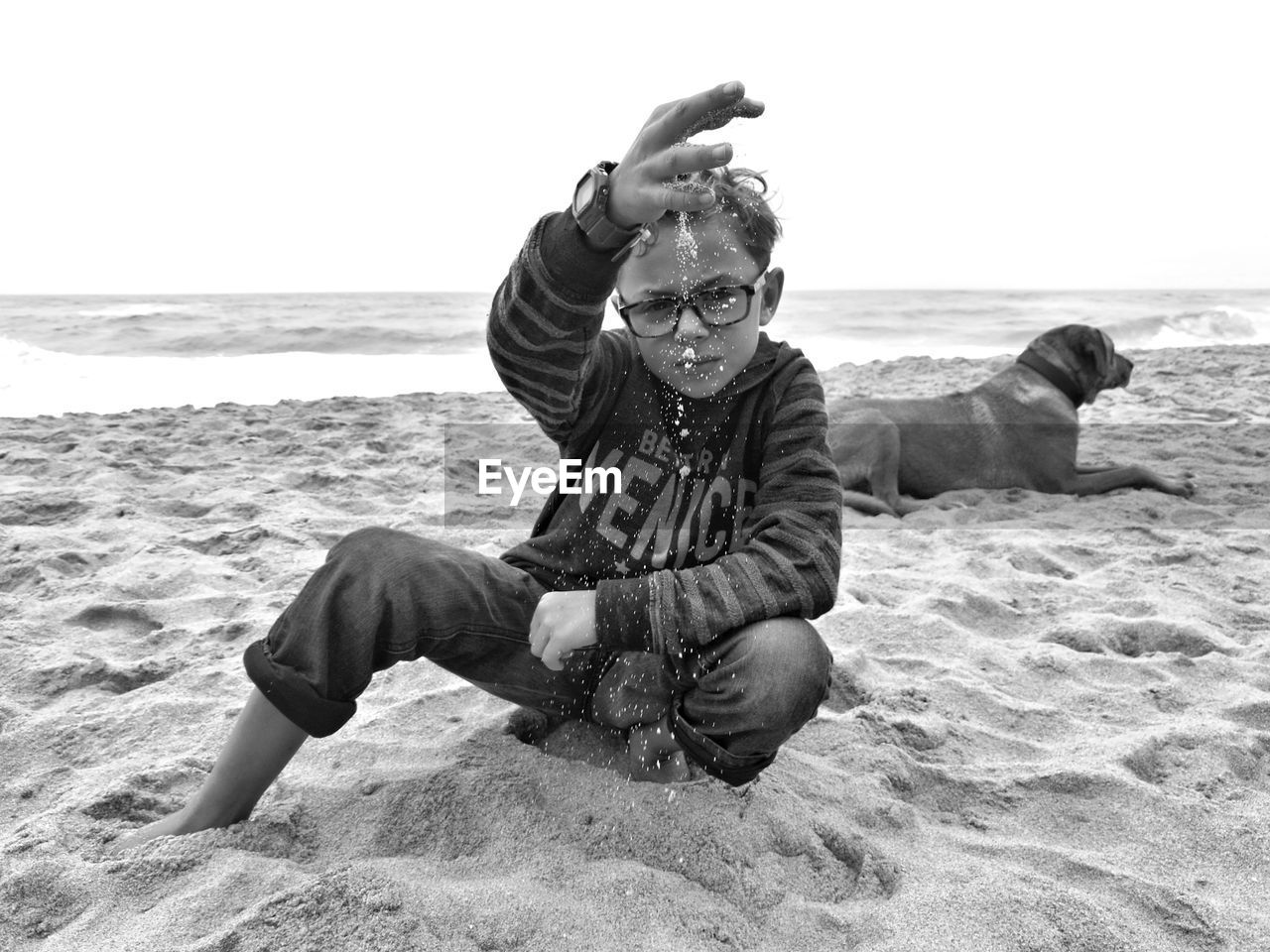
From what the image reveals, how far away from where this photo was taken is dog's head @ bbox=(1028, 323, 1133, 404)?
16.2 ft

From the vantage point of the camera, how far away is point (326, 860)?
1640 mm

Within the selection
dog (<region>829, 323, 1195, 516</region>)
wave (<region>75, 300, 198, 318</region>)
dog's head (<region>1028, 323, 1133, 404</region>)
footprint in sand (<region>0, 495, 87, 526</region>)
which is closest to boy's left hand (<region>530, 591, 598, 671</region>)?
footprint in sand (<region>0, 495, 87, 526</region>)

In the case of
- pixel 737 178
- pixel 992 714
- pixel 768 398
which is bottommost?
pixel 992 714

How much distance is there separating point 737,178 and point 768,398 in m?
0.51

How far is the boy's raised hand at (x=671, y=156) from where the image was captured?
4.54ft

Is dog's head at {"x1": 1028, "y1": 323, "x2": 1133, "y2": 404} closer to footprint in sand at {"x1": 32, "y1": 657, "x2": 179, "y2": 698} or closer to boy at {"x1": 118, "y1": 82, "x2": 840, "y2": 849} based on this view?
boy at {"x1": 118, "y1": 82, "x2": 840, "y2": 849}

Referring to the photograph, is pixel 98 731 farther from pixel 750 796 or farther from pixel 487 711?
pixel 750 796

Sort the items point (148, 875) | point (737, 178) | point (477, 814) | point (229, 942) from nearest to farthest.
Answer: point (229, 942) → point (148, 875) → point (477, 814) → point (737, 178)

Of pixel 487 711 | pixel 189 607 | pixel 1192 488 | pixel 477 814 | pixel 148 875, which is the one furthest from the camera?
pixel 1192 488

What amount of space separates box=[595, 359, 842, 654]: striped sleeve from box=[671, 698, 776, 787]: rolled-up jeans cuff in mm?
169

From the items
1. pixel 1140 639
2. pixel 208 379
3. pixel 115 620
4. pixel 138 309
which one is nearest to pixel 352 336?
pixel 208 379

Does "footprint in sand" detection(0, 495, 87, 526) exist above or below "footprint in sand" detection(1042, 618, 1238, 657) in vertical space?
above

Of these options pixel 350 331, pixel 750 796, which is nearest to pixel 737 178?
pixel 750 796

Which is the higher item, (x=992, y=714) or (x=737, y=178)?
(x=737, y=178)
